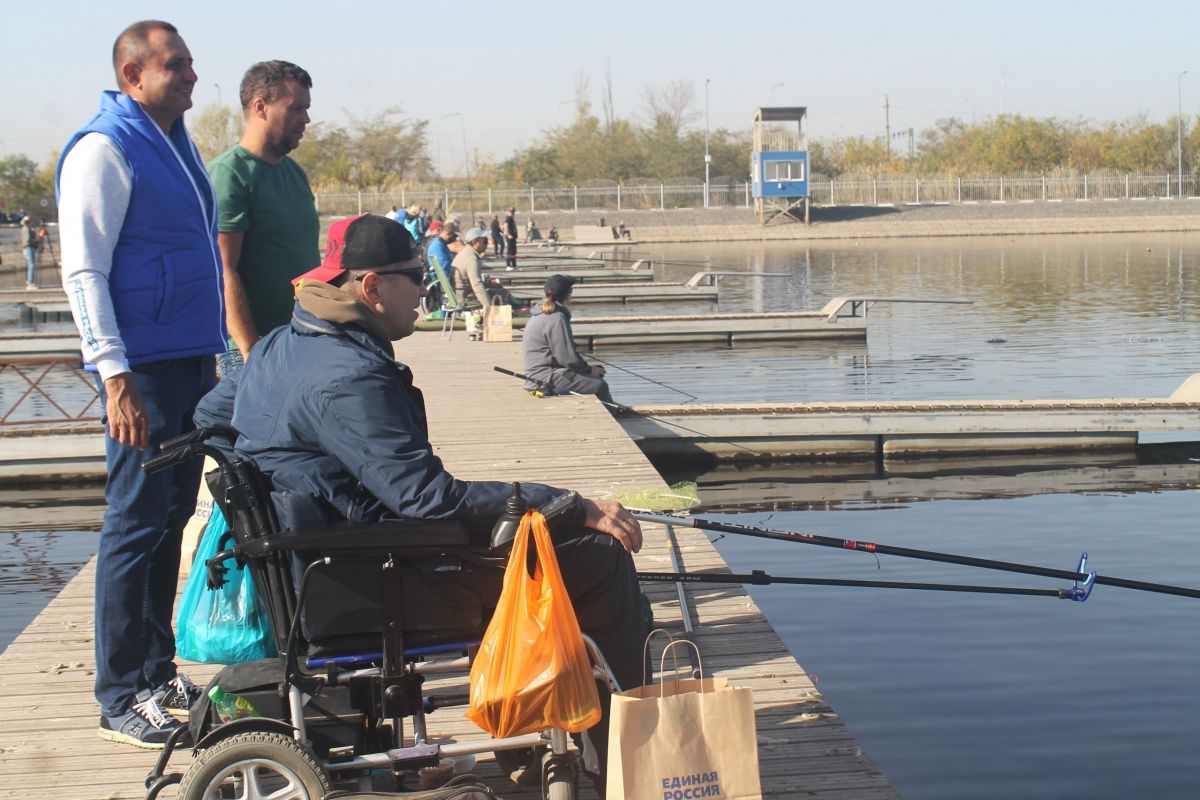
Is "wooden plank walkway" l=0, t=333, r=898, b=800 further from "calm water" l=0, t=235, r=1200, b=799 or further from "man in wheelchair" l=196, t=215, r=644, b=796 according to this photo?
"calm water" l=0, t=235, r=1200, b=799

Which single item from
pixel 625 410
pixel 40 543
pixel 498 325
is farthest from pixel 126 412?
pixel 498 325

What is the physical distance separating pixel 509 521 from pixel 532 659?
299 millimetres

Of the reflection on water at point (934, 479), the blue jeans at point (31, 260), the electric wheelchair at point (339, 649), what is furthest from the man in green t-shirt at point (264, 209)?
the blue jeans at point (31, 260)

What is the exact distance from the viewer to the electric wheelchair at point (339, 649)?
2881mm

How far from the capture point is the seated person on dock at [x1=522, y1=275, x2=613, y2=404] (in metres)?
10.7

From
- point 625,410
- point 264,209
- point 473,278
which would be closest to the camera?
point 264,209

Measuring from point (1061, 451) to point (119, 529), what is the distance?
8709 millimetres

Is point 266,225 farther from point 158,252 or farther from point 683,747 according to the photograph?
point 683,747

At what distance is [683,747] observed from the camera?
2.87 m

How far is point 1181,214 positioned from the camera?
5550 centimetres

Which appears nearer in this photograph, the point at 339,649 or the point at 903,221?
the point at 339,649

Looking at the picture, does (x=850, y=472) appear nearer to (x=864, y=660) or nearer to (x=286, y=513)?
(x=864, y=660)

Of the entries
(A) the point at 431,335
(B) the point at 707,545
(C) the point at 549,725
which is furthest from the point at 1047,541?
(A) the point at 431,335

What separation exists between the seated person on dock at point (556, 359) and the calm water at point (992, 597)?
137 centimetres
